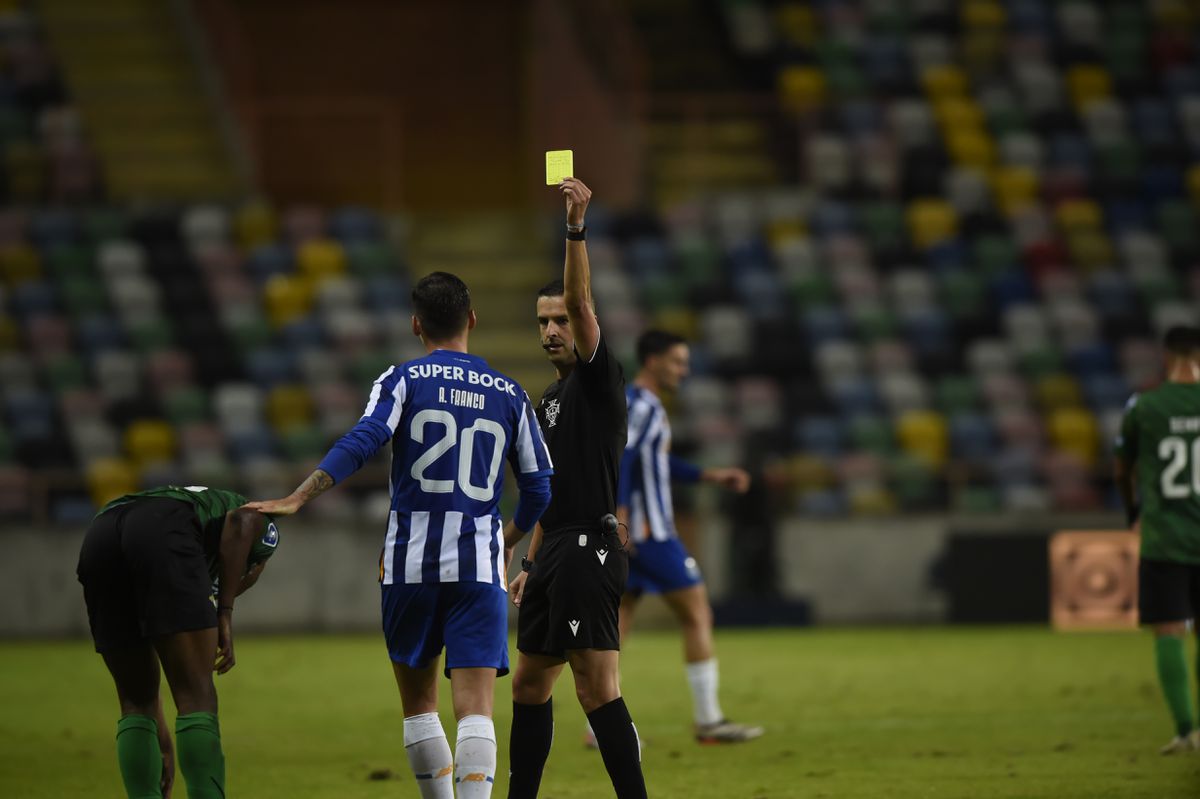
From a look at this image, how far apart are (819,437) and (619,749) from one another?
494 inches

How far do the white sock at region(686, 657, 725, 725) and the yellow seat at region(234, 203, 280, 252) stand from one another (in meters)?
11.9

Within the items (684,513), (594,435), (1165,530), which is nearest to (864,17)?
(684,513)

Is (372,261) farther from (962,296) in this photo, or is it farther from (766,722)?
(766,722)

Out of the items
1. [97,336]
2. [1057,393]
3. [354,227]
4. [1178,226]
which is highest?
[354,227]

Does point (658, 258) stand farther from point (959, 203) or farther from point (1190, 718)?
point (1190, 718)

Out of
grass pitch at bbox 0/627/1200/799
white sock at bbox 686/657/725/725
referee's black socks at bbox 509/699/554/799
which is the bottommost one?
grass pitch at bbox 0/627/1200/799

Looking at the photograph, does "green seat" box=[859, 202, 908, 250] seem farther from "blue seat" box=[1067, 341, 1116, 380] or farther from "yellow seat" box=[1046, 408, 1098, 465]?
"yellow seat" box=[1046, 408, 1098, 465]

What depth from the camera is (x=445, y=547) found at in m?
5.72

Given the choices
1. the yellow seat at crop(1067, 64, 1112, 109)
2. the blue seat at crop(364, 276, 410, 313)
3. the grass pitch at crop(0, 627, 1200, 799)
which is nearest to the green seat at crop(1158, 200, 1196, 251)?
the yellow seat at crop(1067, 64, 1112, 109)

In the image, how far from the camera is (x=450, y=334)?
591cm

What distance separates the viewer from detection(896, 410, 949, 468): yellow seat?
18.6 m

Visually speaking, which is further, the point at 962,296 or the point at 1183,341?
the point at 962,296

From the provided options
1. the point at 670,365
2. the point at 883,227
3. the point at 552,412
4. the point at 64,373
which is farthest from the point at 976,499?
the point at 552,412

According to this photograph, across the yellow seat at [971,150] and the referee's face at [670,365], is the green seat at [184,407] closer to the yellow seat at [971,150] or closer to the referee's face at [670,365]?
the referee's face at [670,365]
